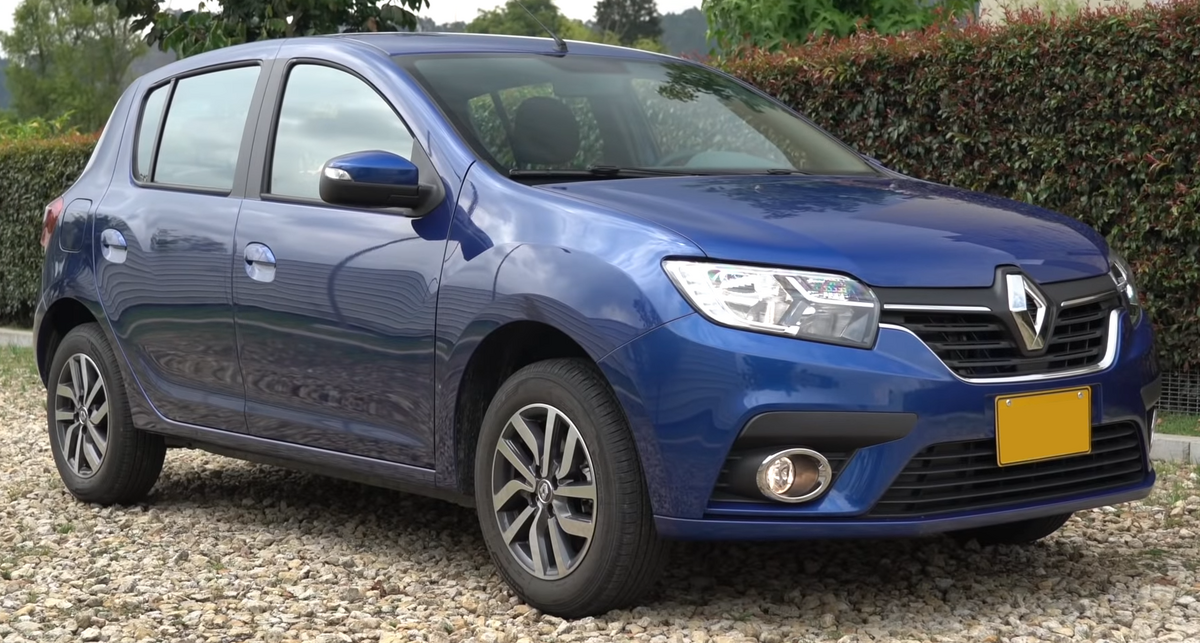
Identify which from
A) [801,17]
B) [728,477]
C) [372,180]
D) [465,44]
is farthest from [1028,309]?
[801,17]

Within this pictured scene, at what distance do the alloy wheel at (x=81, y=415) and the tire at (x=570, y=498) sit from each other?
2.36m

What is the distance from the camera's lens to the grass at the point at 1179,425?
7.55m

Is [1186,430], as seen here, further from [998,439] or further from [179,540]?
[179,540]

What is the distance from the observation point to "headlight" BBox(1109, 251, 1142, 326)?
4.61 metres

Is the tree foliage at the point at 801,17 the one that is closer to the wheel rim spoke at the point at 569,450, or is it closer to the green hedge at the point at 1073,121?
the green hedge at the point at 1073,121

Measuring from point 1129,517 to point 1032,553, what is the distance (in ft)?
2.58

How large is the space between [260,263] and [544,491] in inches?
56.1

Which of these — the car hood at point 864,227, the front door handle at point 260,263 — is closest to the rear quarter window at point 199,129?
the front door handle at point 260,263

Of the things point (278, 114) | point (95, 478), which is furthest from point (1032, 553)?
point (95, 478)

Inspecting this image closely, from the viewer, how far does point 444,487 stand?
478cm

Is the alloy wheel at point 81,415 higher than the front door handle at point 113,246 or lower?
lower

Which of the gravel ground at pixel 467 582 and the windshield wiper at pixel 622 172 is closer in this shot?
the gravel ground at pixel 467 582

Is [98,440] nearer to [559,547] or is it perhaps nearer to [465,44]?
[465,44]

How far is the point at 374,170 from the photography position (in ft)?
15.3
